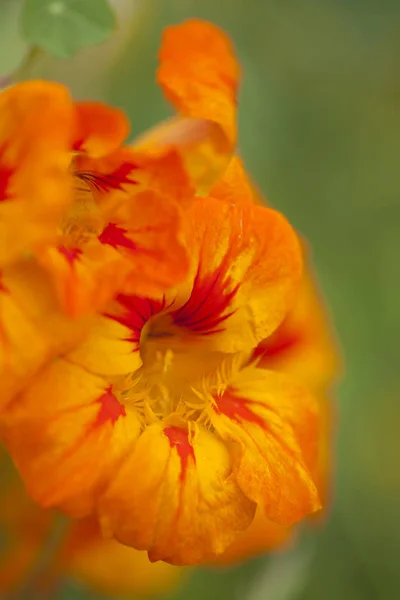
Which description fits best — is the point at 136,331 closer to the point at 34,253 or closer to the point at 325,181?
the point at 34,253

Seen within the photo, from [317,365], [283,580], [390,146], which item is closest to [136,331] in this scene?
[317,365]

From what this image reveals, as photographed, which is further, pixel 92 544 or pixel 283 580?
pixel 283 580

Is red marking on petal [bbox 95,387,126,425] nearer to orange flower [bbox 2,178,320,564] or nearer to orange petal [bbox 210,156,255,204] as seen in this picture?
orange flower [bbox 2,178,320,564]

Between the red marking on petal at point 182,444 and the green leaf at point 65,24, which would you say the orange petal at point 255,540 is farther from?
the green leaf at point 65,24

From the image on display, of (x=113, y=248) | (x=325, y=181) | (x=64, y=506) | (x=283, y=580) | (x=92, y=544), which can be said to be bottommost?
(x=283, y=580)

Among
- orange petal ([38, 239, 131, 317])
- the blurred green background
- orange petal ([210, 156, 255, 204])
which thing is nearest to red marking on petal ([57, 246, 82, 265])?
orange petal ([38, 239, 131, 317])

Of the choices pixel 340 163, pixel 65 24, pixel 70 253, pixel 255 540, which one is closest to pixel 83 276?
pixel 70 253

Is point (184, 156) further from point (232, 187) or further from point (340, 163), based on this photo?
→ point (340, 163)
